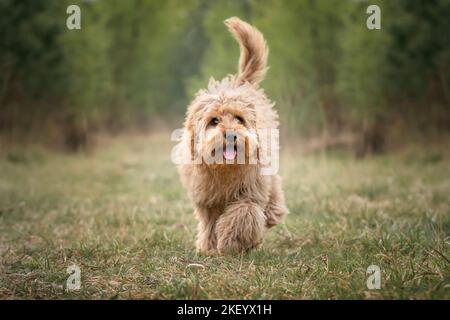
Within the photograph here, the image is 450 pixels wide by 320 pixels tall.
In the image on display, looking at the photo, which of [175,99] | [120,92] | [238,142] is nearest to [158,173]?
[238,142]

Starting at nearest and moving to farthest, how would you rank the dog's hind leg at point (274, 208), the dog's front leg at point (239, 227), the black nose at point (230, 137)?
the black nose at point (230, 137), the dog's front leg at point (239, 227), the dog's hind leg at point (274, 208)

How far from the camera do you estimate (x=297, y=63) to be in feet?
41.3

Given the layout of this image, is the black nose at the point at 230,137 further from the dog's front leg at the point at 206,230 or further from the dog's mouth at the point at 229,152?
the dog's front leg at the point at 206,230

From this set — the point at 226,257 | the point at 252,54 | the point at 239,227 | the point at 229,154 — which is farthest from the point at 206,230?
the point at 252,54

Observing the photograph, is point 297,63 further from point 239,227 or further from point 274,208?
point 239,227

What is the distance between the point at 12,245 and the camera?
181 inches

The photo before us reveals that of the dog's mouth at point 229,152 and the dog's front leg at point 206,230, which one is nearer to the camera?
the dog's mouth at point 229,152

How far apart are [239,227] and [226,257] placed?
0.93ft

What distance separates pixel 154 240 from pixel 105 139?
12.7 metres

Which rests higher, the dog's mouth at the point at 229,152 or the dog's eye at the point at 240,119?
the dog's eye at the point at 240,119

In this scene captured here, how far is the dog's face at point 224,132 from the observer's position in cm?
380

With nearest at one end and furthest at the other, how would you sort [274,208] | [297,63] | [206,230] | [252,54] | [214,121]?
[214,121], [206,230], [274,208], [252,54], [297,63]

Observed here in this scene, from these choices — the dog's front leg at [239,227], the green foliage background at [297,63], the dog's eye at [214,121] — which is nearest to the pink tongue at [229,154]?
the dog's eye at [214,121]

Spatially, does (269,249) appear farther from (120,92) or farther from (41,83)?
(120,92)
